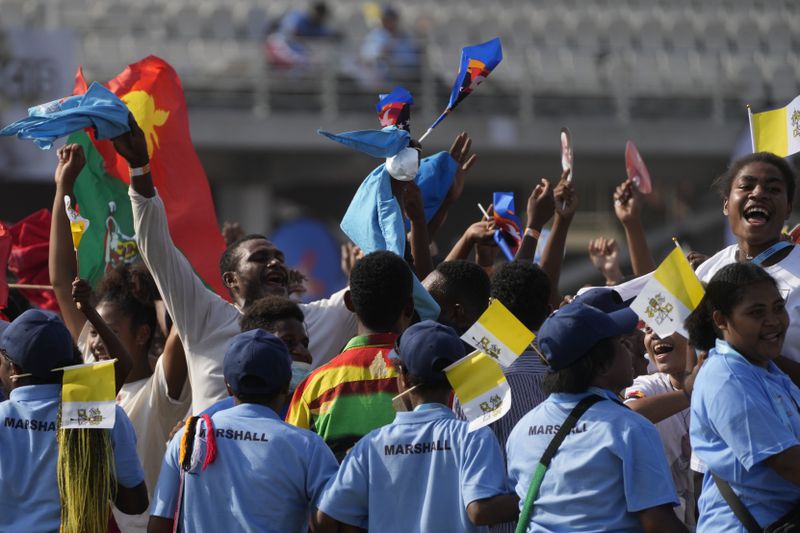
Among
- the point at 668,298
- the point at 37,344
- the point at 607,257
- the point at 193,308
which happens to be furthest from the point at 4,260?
the point at 668,298

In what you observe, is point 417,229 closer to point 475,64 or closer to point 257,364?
point 475,64

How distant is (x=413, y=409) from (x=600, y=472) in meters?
0.59

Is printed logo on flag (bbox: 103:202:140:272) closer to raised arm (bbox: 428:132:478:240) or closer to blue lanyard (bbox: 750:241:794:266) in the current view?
raised arm (bbox: 428:132:478:240)

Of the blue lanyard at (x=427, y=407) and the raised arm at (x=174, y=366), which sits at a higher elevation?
the blue lanyard at (x=427, y=407)

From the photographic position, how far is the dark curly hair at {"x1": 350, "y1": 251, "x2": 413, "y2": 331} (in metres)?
4.11

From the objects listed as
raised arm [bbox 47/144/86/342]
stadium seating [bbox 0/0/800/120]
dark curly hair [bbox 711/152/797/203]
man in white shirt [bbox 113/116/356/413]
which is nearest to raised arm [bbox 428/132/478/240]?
man in white shirt [bbox 113/116/356/413]

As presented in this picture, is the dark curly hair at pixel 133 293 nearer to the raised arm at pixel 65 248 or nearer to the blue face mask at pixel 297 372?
the raised arm at pixel 65 248

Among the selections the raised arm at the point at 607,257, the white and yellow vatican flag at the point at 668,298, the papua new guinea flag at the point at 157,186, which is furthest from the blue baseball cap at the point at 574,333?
the raised arm at the point at 607,257

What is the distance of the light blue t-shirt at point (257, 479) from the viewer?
3.64 metres

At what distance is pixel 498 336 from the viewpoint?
3.76 metres

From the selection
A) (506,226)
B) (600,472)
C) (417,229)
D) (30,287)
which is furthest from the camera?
(30,287)

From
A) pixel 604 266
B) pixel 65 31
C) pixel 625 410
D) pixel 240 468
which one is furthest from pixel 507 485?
pixel 65 31

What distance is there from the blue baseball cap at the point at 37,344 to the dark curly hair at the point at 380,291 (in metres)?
0.88

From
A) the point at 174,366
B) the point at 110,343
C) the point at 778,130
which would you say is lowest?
the point at 174,366
